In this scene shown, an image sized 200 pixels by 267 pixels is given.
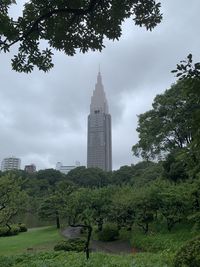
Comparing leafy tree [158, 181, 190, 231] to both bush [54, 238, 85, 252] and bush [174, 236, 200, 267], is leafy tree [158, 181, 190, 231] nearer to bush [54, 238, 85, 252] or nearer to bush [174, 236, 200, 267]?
bush [54, 238, 85, 252]

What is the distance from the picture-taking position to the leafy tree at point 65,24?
4359 millimetres

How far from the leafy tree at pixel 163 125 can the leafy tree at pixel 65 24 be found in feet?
82.1

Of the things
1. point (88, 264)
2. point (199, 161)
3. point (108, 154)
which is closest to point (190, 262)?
point (88, 264)

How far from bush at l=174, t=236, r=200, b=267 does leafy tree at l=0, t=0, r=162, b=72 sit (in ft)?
14.5

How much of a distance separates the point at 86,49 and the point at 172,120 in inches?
1042

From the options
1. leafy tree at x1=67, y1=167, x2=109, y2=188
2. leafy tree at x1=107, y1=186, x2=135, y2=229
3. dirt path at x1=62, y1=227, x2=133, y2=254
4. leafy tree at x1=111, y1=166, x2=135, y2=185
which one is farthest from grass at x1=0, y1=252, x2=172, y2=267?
leafy tree at x1=67, y1=167, x2=109, y2=188

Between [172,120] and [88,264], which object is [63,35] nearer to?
[88,264]

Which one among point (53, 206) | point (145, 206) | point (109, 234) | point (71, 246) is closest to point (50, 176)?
point (53, 206)

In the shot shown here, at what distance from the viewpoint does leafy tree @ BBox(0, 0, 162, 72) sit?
436 centimetres

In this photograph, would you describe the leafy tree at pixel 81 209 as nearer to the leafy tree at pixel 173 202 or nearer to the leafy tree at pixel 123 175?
the leafy tree at pixel 173 202

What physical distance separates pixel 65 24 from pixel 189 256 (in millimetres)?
4794

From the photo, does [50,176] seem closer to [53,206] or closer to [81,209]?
[53,206]

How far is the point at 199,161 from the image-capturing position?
3783 mm

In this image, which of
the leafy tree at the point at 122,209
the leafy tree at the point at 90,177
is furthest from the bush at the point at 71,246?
the leafy tree at the point at 90,177
